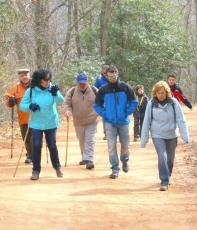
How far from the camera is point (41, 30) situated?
83.4 ft

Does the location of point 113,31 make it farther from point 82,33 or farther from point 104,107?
point 104,107

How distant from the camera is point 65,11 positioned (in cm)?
3541

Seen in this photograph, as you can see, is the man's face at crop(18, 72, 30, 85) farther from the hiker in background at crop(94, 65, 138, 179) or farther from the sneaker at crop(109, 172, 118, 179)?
the sneaker at crop(109, 172, 118, 179)

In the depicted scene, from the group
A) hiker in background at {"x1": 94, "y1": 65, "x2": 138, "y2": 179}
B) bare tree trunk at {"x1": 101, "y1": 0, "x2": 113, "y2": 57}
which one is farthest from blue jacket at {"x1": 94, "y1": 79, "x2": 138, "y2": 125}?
bare tree trunk at {"x1": 101, "y1": 0, "x2": 113, "y2": 57}

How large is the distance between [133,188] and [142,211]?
170 centimetres

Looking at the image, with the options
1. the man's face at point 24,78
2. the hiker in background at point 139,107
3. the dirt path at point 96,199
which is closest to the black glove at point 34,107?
the dirt path at point 96,199

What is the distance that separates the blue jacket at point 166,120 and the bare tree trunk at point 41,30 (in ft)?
52.2

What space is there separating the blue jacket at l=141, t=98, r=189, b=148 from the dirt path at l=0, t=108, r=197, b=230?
3.06 feet

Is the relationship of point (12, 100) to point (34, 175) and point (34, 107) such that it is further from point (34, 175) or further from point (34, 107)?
point (34, 175)

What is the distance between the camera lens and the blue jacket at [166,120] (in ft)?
32.4

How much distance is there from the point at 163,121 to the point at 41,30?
16.3 m

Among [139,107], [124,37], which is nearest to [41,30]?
[124,37]

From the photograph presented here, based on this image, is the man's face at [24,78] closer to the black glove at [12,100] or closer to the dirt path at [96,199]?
the black glove at [12,100]

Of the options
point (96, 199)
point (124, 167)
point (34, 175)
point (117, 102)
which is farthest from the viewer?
point (124, 167)
